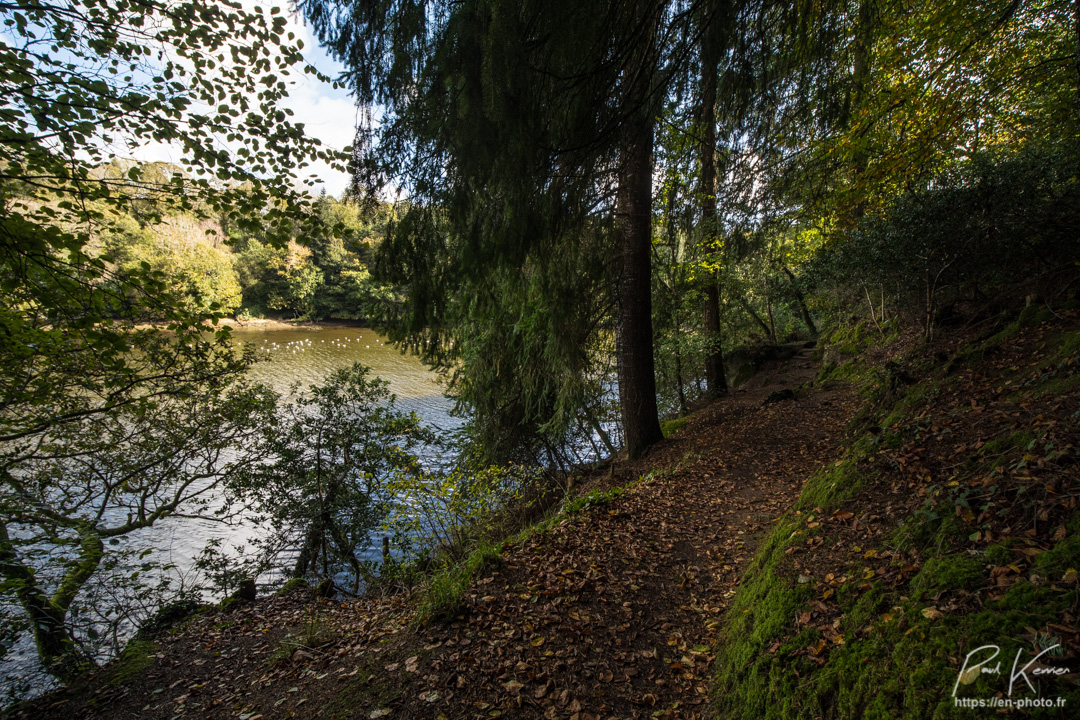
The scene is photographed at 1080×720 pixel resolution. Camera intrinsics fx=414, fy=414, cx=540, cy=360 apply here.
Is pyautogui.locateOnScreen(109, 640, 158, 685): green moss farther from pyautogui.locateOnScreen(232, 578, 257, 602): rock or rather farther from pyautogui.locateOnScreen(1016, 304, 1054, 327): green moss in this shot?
pyautogui.locateOnScreen(1016, 304, 1054, 327): green moss

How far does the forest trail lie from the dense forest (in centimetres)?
6

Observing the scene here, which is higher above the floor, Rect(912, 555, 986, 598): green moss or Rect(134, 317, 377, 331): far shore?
Rect(134, 317, 377, 331): far shore

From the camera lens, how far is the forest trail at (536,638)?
7.84 feet

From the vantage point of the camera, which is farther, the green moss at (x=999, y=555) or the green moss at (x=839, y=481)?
the green moss at (x=839, y=481)

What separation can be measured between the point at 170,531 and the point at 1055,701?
11325 mm

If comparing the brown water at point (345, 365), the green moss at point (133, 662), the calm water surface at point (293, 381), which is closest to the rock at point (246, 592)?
the calm water surface at point (293, 381)

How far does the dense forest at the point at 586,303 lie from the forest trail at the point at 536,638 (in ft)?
0.19

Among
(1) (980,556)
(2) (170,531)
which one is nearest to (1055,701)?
(1) (980,556)

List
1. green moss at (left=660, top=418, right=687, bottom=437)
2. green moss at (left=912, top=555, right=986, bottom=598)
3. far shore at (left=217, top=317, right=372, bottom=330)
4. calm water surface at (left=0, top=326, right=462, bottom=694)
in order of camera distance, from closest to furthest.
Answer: green moss at (left=912, top=555, right=986, bottom=598) < calm water surface at (left=0, top=326, right=462, bottom=694) < green moss at (left=660, top=418, right=687, bottom=437) < far shore at (left=217, top=317, right=372, bottom=330)

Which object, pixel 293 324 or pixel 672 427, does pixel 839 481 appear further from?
pixel 293 324

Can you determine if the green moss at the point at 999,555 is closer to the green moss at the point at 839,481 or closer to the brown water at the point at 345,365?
the green moss at the point at 839,481

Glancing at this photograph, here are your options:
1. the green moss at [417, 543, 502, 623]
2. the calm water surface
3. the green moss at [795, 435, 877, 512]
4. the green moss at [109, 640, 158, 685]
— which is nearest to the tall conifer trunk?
the green moss at [795, 435, 877, 512]

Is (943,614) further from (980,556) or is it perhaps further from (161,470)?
(161,470)

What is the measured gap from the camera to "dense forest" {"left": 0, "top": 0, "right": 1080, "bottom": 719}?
228cm
